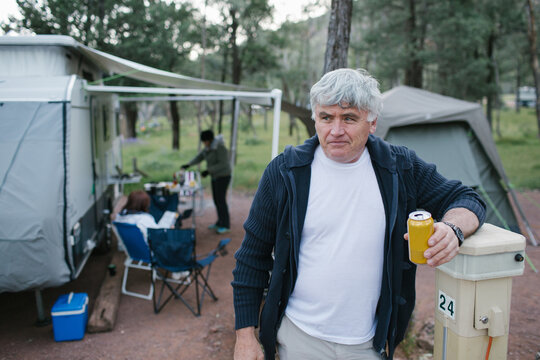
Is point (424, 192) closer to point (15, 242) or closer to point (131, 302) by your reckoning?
point (15, 242)

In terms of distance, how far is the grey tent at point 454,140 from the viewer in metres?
5.99

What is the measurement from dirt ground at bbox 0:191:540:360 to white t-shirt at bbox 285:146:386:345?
7.42ft

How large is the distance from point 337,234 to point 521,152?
1866cm

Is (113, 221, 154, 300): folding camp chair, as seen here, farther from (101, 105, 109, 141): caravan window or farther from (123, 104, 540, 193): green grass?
(123, 104, 540, 193): green grass

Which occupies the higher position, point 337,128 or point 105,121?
point 105,121

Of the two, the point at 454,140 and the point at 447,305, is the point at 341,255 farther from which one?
the point at 454,140

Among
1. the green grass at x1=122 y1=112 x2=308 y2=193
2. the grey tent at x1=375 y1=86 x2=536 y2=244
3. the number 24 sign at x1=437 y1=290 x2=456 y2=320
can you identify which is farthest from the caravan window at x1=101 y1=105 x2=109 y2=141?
the number 24 sign at x1=437 y1=290 x2=456 y2=320

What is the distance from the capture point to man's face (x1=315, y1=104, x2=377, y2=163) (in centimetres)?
154

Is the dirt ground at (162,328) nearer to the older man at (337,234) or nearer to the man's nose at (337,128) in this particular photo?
the older man at (337,234)

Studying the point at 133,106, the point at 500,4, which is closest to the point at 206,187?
the point at 133,106

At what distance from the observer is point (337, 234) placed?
1544 mm

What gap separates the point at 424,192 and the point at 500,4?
15.7 m

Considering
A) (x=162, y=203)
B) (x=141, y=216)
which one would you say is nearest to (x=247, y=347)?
(x=141, y=216)

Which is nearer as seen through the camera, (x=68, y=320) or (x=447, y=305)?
(x=447, y=305)
